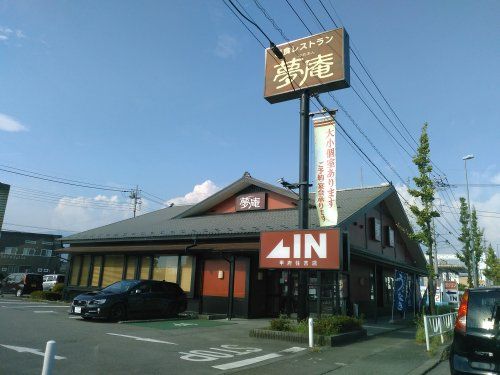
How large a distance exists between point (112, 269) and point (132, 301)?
8049 millimetres

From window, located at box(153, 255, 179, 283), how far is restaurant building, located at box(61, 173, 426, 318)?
0.05 m

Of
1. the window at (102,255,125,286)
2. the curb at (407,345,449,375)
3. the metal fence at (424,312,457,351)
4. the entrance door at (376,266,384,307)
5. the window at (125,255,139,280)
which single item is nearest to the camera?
the curb at (407,345,449,375)

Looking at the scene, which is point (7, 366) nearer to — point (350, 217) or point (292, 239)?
point (292, 239)

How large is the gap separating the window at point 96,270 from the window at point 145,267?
3707 mm

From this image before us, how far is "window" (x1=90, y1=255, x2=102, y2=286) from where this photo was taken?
22.5m

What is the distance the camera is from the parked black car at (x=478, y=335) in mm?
5492

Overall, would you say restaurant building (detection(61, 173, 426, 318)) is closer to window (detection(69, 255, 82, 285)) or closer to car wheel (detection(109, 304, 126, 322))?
window (detection(69, 255, 82, 285))

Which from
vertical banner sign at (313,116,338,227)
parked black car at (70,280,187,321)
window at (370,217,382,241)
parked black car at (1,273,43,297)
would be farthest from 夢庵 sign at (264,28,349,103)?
parked black car at (1,273,43,297)

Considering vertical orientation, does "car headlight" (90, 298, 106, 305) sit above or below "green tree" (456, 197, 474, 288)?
below

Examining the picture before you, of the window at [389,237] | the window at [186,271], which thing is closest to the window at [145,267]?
the window at [186,271]

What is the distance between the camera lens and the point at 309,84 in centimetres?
1362

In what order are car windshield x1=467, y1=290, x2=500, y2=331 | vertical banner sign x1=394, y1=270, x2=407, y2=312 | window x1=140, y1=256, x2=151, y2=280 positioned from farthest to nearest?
window x1=140, y1=256, x2=151, y2=280
vertical banner sign x1=394, y1=270, x2=407, y2=312
car windshield x1=467, y1=290, x2=500, y2=331

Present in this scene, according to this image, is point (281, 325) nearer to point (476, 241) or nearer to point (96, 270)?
point (96, 270)

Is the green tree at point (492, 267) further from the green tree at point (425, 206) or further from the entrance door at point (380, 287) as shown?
the green tree at point (425, 206)
